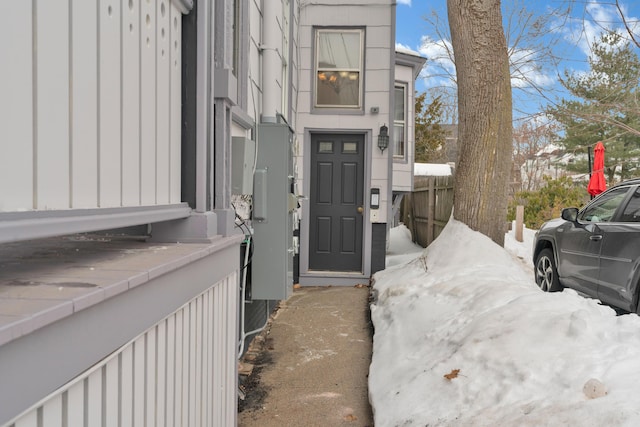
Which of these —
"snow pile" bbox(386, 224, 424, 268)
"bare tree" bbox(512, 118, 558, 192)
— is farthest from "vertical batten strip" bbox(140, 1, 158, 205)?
"bare tree" bbox(512, 118, 558, 192)

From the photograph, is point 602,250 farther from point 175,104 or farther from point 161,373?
point 161,373

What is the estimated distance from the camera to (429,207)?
37.3 ft

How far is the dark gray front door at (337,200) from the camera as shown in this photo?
8.48 metres

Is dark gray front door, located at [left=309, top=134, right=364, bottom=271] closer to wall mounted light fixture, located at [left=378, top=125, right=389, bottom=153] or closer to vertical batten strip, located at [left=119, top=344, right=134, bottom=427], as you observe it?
wall mounted light fixture, located at [left=378, top=125, right=389, bottom=153]

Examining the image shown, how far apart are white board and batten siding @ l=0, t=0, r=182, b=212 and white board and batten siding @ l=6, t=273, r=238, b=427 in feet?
1.46

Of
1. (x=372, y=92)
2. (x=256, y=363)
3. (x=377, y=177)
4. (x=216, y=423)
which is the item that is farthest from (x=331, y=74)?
(x=216, y=423)

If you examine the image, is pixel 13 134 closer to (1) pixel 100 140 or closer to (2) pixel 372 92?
(1) pixel 100 140

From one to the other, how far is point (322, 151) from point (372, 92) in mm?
1238

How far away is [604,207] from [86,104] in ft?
18.2

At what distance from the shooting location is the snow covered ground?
2.41 metres

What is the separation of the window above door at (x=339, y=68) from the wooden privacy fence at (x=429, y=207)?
297cm

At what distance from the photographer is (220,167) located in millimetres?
2707

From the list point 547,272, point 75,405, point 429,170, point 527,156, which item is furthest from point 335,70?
point 527,156

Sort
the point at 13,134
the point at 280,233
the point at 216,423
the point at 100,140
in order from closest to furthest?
1. the point at 13,134
2. the point at 100,140
3. the point at 216,423
4. the point at 280,233
